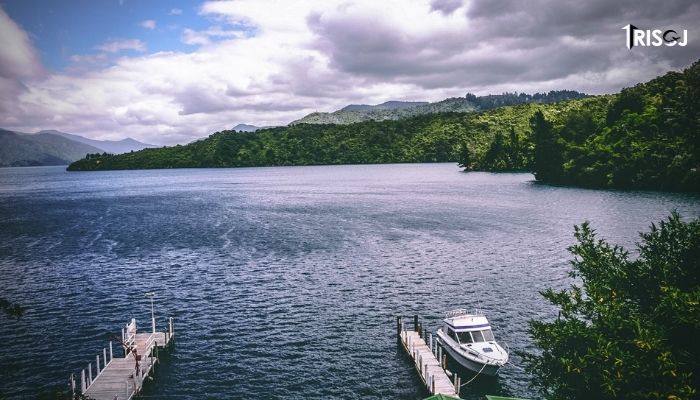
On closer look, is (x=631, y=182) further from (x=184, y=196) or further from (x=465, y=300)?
(x=184, y=196)

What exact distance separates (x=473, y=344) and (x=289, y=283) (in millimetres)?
32764

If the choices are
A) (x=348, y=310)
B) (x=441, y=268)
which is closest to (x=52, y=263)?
(x=348, y=310)

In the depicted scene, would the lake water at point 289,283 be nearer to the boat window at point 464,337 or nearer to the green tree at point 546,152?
the boat window at point 464,337

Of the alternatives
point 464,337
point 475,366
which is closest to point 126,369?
point 464,337

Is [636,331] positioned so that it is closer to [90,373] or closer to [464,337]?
[464,337]

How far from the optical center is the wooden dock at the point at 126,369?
39344mm

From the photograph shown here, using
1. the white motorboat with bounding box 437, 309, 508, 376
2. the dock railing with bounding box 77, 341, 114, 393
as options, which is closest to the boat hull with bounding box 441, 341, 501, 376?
the white motorboat with bounding box 437, 309, 508, 376

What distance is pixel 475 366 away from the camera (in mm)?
42375

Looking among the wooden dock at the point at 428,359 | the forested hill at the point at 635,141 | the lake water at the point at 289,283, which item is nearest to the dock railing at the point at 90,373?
the lake water at the point at 289,283

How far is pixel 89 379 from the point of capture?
40.8 metres

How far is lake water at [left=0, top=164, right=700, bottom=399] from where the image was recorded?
44281 millimetres

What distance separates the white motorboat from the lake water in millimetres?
1758

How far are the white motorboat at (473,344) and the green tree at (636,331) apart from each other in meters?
10.4

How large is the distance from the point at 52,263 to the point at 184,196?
370ft
